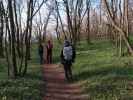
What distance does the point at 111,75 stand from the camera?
1789 cm

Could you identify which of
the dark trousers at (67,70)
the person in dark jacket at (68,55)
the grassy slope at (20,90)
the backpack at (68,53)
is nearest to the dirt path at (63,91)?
the dark trousers at (67,70)

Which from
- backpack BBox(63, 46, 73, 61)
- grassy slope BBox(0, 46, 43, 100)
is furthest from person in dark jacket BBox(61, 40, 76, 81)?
grassy slope BBox(0, 46, 43, 100)

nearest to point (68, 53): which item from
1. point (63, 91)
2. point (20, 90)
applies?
point (63, 91)

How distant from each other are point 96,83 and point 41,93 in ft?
8.70

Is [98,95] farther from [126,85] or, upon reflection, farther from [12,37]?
[12,37]

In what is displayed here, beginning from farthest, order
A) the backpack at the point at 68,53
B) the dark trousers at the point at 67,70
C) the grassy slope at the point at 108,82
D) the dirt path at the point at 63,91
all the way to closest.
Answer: the dark trousers at the point at 67,70
the backpack at the point at 68,53
the dirt path at the point at 63,91
the grassy slope at the point at 108,82

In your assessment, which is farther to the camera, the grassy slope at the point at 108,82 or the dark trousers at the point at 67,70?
the dark trousers at the point at 67,70

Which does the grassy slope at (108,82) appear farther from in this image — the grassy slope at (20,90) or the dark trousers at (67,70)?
the grassy slope at (20,90)

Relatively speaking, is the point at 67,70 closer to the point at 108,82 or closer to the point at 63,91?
the point at 63,91

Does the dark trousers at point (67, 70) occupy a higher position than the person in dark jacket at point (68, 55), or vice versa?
the person in dark jacket at point (68, 55)

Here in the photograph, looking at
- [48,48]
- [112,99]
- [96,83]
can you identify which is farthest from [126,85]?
[48,48]

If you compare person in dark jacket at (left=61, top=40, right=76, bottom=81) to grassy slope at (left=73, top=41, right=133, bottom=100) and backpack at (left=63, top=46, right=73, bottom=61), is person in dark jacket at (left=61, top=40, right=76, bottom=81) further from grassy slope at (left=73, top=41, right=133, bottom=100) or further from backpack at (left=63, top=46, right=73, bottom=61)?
grassy slope at (left=73, top=41, right=133, bottom=100)

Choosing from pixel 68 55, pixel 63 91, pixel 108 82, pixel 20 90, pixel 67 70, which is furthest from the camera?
pixel 67 70

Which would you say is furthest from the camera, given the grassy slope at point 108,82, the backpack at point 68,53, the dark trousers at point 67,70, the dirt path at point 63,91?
the dark trousers at point 67,70
